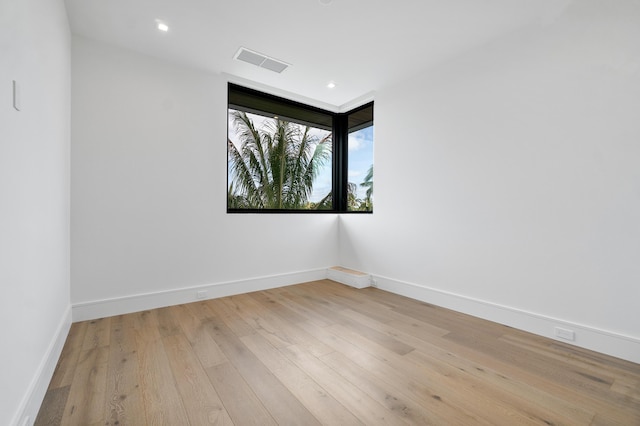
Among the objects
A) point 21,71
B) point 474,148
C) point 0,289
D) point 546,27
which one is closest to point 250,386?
point 0,289

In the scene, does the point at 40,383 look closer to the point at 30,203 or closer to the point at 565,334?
the point at 30,203

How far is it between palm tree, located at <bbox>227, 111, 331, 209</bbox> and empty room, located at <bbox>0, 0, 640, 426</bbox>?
0.13 feet

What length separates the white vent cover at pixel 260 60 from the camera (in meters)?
3.08

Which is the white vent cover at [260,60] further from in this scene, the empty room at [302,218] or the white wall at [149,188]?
the white wall at [149,188]

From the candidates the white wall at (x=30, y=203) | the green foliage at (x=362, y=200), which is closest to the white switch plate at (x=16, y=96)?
the white wall at (x=30, y=203)

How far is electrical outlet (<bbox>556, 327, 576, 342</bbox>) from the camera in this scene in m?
2.32

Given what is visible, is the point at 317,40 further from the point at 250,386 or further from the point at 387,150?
the point at 250,386

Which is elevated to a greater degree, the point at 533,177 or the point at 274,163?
the point at 274,163

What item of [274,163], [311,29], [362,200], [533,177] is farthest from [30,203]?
[362,200]

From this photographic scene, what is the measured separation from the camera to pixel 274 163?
425cm

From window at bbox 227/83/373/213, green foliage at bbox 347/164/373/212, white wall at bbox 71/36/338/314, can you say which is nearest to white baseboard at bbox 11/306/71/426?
white wall at bbox 71/36/338/314

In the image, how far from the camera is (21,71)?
4.52 ft

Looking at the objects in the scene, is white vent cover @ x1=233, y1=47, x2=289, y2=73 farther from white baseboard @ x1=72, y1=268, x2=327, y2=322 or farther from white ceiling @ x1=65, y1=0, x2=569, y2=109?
white baseboard @ x1=72, y1=268, x2=327, y2=322

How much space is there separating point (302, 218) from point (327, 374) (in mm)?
2604
